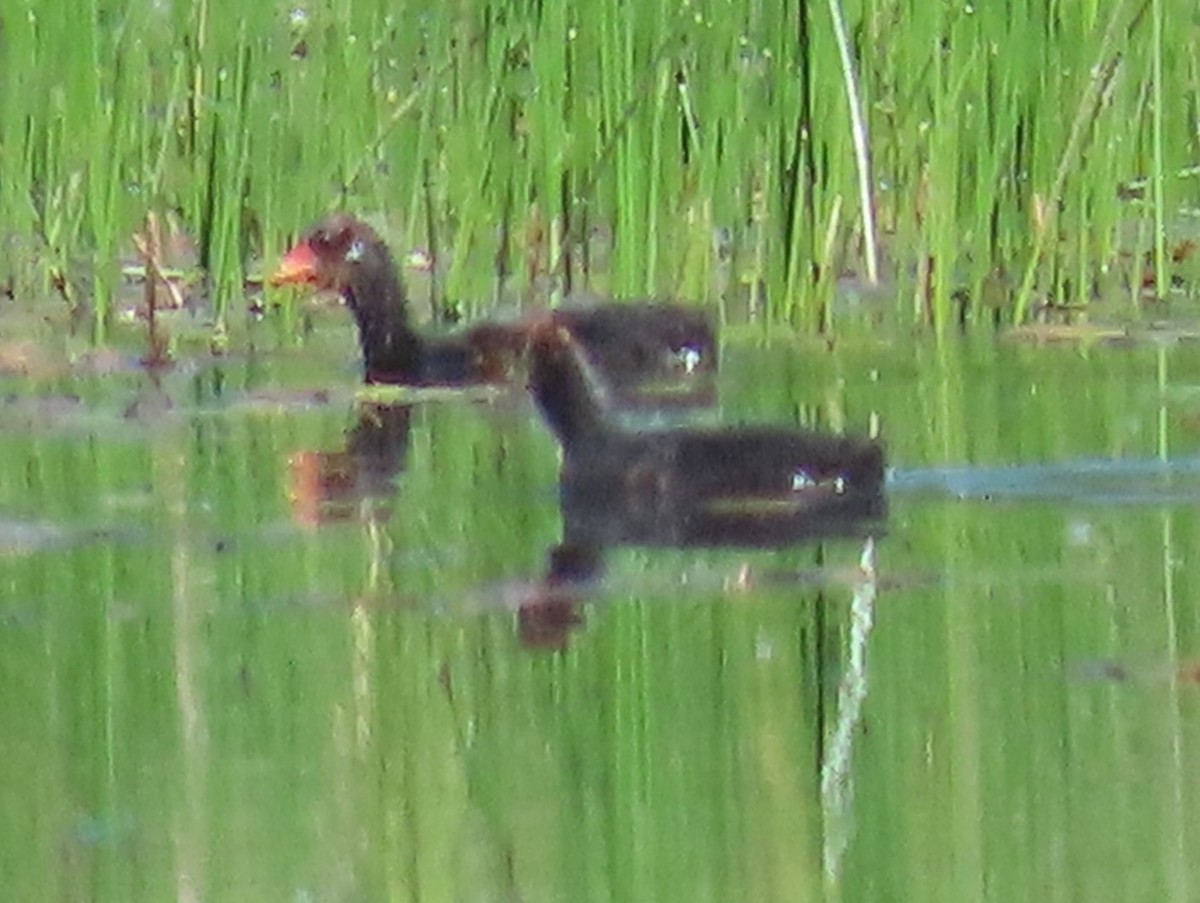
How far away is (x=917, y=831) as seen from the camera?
9.11 feet

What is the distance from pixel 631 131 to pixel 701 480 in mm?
1979

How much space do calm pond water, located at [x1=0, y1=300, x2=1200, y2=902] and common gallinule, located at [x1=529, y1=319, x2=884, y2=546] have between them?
0.09 meters

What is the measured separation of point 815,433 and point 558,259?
2247 millimetres

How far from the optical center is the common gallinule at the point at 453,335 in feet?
19.4

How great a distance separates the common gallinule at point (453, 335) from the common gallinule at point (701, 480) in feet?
2.39

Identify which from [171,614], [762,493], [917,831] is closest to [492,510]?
[762,493]

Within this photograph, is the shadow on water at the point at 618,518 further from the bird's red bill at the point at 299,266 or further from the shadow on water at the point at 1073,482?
the bird's red bill at the point at 299,266

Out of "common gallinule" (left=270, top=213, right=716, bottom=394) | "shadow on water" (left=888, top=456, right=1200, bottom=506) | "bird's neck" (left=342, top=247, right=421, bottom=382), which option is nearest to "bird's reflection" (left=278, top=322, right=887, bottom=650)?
"shadow on water" (left=888, top=456, right=1200, bottom=506)

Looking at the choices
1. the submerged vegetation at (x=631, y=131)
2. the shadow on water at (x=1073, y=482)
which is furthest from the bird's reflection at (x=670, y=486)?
the submerged vegetation at (x=631, y=131)

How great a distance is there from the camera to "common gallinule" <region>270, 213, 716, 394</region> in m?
5.92

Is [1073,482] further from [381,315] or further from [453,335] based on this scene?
[381,315]

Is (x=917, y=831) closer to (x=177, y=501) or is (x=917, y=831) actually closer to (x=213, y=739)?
(x=213, y=739)

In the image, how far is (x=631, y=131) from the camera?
21.1 ft

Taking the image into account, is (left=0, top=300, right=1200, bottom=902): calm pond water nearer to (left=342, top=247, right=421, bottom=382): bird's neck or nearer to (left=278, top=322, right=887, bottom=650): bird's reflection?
(left=278, top=322, right=887, bottom=650): bird's reflection
